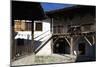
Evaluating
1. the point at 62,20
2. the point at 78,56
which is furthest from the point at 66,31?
the point at 78,56

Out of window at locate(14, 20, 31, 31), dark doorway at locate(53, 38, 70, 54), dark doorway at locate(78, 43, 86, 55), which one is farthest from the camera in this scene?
dark doorway at locate(78, 43, 86, 55)

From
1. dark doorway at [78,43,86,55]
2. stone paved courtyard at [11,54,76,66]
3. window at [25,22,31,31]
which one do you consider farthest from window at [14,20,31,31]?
dark doorway at [78,43,86,55]

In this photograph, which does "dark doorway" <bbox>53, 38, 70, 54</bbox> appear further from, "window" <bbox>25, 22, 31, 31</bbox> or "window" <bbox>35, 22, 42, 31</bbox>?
"window" <bbox>25, 22, 31, 31</bbox>

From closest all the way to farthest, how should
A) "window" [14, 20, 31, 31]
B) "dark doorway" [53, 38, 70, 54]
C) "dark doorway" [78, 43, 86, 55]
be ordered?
"window" [14, 20, 31, 31]
"dark doorway" [53, 38, 70, 54]
"dark doorway" [78, 43, 86, 55]

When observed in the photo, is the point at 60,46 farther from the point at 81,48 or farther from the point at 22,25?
the point at 22,25

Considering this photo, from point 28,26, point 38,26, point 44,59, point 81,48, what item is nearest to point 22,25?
point 28,26

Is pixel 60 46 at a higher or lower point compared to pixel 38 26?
lower

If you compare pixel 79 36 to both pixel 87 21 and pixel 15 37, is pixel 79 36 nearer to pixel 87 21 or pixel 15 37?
pixel 87 21

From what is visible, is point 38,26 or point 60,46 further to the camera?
point 60,46

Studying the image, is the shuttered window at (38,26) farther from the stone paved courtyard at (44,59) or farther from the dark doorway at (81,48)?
the dark doorway at (81,48)

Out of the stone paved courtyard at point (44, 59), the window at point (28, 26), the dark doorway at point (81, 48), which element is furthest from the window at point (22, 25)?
the dark doorway at point (81, 48)

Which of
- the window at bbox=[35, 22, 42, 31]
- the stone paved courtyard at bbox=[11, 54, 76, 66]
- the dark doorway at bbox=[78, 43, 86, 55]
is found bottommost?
the stone paved courtyard at bbox=[11, 54, 76, 66]

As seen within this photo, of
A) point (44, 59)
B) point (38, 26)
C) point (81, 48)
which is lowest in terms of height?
point (44, 59)
